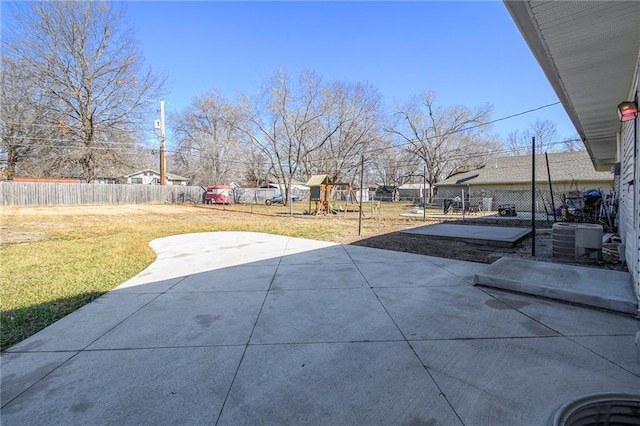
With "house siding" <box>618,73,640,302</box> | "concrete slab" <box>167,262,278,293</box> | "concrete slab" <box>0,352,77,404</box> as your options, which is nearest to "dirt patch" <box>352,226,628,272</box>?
"house siding" <box>618,73,640,302</box>

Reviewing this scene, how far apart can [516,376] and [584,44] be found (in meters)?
3.29

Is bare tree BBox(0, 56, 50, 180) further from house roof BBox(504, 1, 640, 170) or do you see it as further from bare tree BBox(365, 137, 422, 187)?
house roof BBox(504, 1, 640, 170)

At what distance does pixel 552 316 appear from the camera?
324 cm

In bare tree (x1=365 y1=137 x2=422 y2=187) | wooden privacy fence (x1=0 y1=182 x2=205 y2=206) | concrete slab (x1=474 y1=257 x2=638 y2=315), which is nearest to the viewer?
concrete slab (x1=474 y1=257 x2=638 y2=315)

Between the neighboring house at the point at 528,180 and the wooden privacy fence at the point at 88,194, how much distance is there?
2817 centimetres

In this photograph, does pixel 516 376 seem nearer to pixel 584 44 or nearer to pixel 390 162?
pixel 584 44

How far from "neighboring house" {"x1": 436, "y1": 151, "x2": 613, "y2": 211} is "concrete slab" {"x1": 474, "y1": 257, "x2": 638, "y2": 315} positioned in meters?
16.9

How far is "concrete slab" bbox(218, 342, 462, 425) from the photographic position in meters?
1.81

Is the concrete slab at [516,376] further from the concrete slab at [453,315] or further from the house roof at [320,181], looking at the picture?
the house roof at [320,181]

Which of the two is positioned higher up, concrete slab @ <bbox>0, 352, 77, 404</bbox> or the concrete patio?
the concrete patio

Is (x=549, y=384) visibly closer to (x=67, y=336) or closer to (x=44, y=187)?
(x=67, y=336)

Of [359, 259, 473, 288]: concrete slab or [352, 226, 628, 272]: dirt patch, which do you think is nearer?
[359, 259, 473, 288]: concrete slab

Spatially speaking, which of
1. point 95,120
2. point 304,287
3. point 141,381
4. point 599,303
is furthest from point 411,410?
point 95,120

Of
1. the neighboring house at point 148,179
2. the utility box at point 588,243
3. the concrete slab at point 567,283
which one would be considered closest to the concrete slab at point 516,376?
the concrete slab at point 567,283
